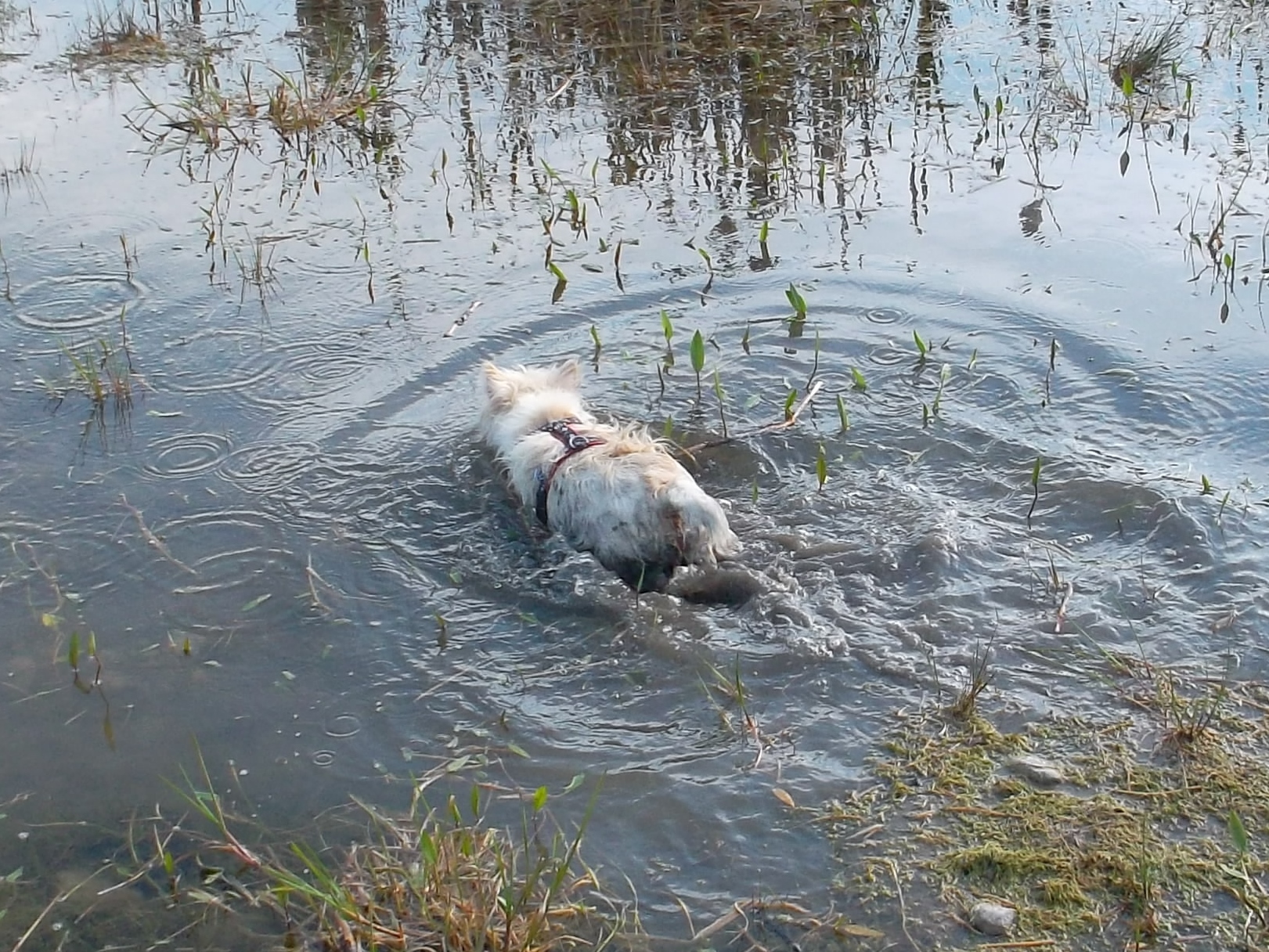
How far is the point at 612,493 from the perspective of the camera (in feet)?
15.6

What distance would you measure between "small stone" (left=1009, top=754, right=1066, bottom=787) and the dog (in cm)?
139

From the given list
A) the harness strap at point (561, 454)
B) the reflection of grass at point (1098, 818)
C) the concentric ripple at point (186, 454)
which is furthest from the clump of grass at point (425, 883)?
the concentric ripple at point (186, 454)

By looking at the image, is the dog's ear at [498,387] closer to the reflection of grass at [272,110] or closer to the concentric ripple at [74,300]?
the concentric ripple at [74,300]

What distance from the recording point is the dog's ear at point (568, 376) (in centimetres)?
555

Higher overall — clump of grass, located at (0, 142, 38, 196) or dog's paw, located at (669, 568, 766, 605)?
clump of grass, located at (0, 142, 38, 196)

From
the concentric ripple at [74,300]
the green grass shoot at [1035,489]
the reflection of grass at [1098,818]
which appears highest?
the concentric ripple at [74,300]

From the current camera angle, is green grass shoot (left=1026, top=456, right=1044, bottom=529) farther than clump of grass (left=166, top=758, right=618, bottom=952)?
Yes

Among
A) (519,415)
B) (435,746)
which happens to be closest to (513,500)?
(519,415)

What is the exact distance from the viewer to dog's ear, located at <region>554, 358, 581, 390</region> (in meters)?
5.55

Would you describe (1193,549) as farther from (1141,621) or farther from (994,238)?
(994,238)

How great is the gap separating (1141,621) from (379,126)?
6192mm

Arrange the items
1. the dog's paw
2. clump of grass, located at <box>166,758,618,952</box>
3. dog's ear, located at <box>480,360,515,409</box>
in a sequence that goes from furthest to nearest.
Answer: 1. dog's ear, located at <box>480,360,515,409</box>
2. the dog's paw
3. clump of grass, located at <box>166,758,618,952</box>

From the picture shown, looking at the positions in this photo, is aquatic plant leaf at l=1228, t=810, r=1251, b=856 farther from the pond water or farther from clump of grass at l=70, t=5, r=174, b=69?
clump of grass at l=70, t=5, r=174, b=69

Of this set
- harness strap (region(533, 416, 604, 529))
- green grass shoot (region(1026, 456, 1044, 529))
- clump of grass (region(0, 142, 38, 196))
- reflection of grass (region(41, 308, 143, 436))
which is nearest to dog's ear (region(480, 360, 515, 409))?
harness strap (region(533, 416, 604, 529))
